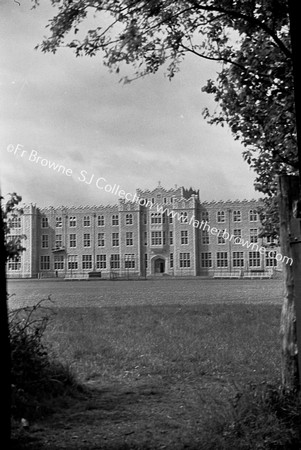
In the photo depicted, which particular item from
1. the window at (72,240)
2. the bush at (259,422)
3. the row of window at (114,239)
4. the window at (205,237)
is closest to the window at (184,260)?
the row of window at (114,239)

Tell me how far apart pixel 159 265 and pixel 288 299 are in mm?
10831

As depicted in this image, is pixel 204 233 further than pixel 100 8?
Yes

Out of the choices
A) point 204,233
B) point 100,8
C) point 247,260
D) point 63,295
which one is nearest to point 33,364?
point 100,8

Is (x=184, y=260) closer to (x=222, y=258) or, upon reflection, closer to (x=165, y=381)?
(x=222, y=258)

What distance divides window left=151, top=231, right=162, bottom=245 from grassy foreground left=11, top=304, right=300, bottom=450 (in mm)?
2034

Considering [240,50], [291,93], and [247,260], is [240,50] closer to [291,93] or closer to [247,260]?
[291,93]

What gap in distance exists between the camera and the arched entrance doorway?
47.7ft

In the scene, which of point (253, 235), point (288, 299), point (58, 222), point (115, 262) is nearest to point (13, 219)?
point (288, 299)

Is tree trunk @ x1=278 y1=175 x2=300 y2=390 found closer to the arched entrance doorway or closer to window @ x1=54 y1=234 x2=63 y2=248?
window @ x1=54 y1=234 x2=63 y2=248

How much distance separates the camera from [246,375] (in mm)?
6453

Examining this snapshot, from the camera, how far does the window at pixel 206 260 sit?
14.4m

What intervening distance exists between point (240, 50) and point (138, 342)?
513 centimetres

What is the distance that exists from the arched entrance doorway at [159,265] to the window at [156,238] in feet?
2.80

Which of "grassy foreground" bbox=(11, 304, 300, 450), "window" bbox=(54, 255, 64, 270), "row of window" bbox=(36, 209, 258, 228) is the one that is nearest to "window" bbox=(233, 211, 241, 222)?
"row of window" bbox=(36, 209, 258, 228)
